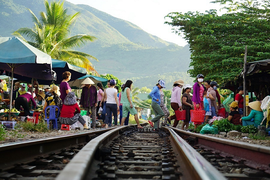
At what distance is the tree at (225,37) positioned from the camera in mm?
20609

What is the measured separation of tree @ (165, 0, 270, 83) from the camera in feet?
67.6

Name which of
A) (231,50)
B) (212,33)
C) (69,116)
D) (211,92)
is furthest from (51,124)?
(212,33)

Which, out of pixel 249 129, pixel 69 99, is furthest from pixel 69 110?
pixel 249 129

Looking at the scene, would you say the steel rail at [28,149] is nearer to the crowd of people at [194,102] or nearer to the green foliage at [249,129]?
the green foliage at [249,129]

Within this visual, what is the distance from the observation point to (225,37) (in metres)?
23.0

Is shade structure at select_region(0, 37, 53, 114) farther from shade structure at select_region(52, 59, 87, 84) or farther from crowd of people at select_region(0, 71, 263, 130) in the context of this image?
shade structure at select_region(52, 59, 87, 84)

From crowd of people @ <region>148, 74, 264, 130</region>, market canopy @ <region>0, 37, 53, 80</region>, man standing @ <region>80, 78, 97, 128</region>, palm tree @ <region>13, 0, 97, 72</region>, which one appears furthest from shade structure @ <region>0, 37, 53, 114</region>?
palm tree @ <region>13, 0, 97, 72</region>

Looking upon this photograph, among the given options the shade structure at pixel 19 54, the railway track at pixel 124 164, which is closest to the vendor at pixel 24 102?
the shade structure at pixel 19 54

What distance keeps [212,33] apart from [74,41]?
13065 mm

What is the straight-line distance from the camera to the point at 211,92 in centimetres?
1174

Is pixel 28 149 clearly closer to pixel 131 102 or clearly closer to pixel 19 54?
pixel 19 54

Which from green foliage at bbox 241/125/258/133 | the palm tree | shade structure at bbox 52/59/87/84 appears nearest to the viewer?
green foliage at bbox 241/125/258/133

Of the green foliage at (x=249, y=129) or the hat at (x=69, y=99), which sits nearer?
the green foliage at (x=249, y=129)

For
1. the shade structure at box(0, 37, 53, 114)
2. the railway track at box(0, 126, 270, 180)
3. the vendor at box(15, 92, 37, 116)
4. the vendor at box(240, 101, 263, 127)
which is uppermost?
the shade structure at box(0, 37, 53, 114)
